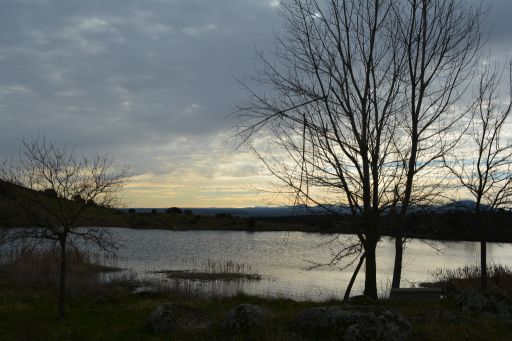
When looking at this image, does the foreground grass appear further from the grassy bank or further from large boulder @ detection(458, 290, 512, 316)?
large boulder @ detection(458, 290, 512, 316)

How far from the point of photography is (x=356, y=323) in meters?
7.82

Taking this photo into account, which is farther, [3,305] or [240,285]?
[240,285]

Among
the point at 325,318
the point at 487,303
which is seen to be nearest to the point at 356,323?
the point at 325,318

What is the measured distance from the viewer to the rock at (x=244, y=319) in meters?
8.59

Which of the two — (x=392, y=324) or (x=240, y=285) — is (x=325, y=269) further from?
(x=392, y=324)

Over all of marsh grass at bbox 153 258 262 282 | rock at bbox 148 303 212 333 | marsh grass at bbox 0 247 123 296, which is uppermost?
rock at bbox 148 303 212 333

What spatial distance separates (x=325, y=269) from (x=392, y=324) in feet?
75.0

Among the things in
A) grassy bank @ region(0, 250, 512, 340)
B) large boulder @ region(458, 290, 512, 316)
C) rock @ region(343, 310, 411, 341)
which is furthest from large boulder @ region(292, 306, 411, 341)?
large boulder @ region(458, 290, 512, 316)

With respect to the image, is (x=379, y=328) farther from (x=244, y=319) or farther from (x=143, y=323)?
(x=143, y=323)

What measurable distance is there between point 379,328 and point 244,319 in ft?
7.70

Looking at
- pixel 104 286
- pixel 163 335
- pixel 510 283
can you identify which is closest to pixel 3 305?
pixel 104 286

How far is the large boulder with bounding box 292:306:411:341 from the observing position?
7617 millimetres

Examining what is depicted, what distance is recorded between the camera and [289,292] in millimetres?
21984

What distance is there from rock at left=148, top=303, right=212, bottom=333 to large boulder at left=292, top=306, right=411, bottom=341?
6.08 feet
